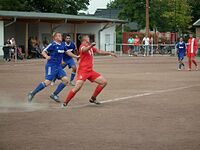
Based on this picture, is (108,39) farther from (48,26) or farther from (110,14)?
(110,14)

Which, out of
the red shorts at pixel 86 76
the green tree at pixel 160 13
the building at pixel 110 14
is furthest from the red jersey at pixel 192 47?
the building at pixel 110 14

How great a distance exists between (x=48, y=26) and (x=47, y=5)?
18.6 meters

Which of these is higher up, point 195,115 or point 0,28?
point 0,28

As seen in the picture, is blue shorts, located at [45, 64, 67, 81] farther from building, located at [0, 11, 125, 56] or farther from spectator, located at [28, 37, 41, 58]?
spectator, located at [28, 37, 41, 58]

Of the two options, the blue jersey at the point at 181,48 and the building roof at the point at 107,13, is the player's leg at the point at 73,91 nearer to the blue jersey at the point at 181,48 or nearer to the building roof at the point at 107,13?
the blue jersey at the point at 181,48

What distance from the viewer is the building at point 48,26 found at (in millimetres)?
43562

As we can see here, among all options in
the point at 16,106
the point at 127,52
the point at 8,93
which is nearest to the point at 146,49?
the point at 127,52

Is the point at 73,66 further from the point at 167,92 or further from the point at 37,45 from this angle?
the point at 37,45

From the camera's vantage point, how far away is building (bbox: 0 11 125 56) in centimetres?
4356

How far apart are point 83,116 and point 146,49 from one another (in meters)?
38.3

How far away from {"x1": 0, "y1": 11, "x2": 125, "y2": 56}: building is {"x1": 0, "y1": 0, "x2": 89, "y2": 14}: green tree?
11931mm

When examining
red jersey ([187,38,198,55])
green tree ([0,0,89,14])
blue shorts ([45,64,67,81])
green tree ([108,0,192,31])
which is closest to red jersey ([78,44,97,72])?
blue shorts ([45,64,67,81])

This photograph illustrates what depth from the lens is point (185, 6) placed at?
76188 millimetres

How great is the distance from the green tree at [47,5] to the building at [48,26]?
1193 centimetres
